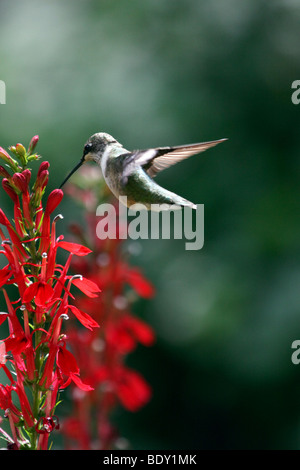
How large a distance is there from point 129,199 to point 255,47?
2171mm

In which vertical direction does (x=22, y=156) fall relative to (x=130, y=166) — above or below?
below

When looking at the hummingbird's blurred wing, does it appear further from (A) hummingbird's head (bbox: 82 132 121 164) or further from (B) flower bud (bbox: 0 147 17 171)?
(B) flower bud (bbox: 0 147 17 171)

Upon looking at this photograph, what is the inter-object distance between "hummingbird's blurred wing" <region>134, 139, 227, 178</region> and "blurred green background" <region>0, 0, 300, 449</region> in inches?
51.2

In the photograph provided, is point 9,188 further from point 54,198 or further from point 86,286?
point 86,286

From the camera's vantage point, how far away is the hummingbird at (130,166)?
157cm

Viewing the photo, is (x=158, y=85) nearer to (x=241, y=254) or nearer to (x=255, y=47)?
(x=255, y=47)

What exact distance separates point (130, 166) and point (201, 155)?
1850mm

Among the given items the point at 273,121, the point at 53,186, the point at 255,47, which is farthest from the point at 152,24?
the point at 53,186

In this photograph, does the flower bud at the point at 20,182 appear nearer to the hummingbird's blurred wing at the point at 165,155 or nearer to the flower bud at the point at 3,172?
the flower bud at the point at 3,172

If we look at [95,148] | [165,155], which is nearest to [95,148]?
[95,148]

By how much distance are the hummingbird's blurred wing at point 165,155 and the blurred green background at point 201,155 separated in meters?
1.30

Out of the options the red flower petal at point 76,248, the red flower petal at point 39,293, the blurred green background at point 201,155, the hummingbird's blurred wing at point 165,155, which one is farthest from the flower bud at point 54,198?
the blurred green background at point 201,155

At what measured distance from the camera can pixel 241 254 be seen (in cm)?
332

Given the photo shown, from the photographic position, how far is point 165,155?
5.67ft
